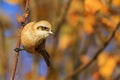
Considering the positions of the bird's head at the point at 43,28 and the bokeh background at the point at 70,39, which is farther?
the bokeh background at the point at 70,39

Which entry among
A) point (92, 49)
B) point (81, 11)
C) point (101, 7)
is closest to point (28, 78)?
point (101, 7)

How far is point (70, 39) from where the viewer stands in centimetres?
307

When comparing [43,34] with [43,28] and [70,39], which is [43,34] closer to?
[43,28]

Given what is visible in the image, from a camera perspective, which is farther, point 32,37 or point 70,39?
point 70,39

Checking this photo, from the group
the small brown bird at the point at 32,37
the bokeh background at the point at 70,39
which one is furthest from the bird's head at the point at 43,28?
the bokeh background at the point at 70,39

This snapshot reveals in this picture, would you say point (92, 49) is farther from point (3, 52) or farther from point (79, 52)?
point (3, 52)

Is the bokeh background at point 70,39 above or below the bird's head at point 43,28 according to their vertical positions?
above

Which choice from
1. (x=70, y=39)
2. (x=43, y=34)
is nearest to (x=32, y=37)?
(x=43, y=34)

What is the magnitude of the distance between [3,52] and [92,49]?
3.82 feet

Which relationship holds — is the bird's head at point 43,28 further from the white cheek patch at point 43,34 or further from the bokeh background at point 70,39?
the bokeh background at point 70,39

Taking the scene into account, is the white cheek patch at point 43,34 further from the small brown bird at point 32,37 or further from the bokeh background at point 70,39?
the bokeh background at point 70,39

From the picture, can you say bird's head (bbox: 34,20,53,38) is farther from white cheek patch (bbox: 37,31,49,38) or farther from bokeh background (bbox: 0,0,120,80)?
bokeh background (bbox: 0,0,120,80)

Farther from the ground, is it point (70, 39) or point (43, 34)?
point (70, 39)

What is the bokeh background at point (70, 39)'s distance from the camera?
7.23ft
